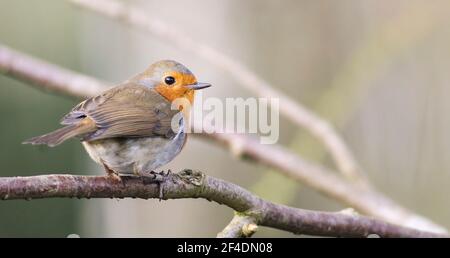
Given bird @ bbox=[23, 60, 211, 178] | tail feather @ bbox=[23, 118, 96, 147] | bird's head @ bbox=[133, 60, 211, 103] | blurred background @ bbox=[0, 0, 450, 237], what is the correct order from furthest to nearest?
blurred background @ bbox=[0, 0, 450, 237]
bird's head @ bbox=[133, 60, 211, 103]
bird @ bbox=[23, 60, 211, 178]
tail feather @ bbox=[23, 118, 96, 147]

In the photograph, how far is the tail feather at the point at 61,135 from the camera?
2.19m

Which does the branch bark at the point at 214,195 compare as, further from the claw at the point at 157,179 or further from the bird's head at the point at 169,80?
the bird's head at the point at 169,80

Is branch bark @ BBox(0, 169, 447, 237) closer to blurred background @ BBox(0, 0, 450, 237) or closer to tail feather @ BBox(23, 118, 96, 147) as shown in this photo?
tail feather @ BBox(23, 118, 96, 147)

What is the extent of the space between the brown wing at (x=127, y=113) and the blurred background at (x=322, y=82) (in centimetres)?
147

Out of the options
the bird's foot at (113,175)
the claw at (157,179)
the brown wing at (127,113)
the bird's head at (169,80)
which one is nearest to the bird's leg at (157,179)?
the claw at (157,179)

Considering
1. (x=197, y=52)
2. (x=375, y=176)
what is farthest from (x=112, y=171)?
(x=375, y=176)

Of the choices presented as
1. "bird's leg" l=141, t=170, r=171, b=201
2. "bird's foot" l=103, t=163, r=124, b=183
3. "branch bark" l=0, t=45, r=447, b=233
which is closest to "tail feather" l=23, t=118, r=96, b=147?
"bird's foot" l=103, t=163, r=124, b=183

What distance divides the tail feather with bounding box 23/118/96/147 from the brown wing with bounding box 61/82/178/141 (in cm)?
3

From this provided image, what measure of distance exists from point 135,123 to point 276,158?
1.08 meters

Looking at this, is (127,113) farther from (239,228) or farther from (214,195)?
(239,228)

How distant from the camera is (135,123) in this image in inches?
109

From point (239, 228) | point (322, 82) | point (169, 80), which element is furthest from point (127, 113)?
point (322, 82)

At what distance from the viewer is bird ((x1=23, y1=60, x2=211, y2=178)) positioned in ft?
8.43
